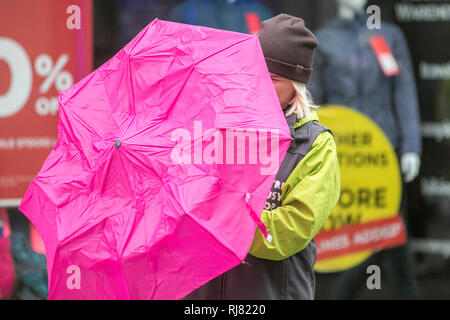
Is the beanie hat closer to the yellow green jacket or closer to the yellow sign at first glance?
the yellow green jacket

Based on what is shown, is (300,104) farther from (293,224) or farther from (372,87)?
(372,87)

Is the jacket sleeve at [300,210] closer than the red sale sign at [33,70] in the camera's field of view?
Yes

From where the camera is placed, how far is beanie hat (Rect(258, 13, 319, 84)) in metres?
2.64

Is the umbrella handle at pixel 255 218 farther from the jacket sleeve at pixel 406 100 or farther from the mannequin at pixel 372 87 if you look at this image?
the jacket sleeve at pixel 406 100

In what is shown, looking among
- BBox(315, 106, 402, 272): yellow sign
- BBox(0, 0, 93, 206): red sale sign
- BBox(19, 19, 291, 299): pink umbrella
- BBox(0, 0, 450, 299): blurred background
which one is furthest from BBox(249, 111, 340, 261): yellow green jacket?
BBox(0, 0, 93, 206): red sale sign

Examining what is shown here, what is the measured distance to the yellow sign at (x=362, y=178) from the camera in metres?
4.71

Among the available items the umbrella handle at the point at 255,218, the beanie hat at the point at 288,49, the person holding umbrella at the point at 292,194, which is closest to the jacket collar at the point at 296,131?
the person holding umbrella at the point at 292,194

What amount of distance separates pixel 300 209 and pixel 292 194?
0.06 meters

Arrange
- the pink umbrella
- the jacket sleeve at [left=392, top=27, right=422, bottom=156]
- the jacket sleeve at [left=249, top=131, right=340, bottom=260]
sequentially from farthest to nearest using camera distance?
the jacket sleeve at [left=392, top=27, right=422, bottom=156]
the jacket sleeve at [left=249, top=131, right=340, bottom=260]
the pink umbrella

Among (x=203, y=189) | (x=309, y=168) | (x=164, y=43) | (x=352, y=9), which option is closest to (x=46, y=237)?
(x=203, y=189)

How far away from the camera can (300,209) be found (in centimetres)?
240

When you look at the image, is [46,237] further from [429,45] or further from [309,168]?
[429,45]

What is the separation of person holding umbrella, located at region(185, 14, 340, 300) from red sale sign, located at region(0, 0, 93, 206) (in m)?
2.22
